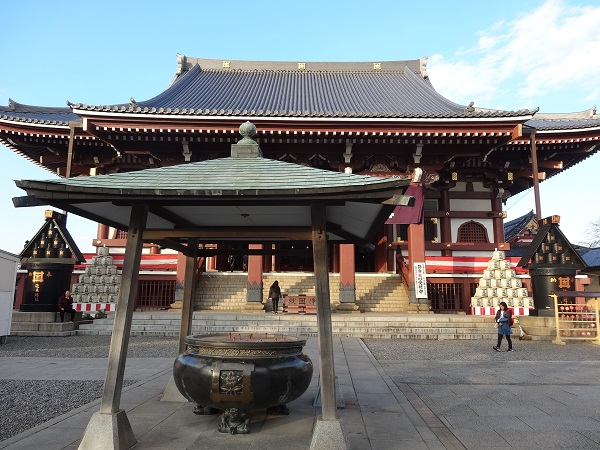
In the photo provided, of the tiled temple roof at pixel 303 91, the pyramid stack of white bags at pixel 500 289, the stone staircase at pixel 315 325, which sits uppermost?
the tiled temple roof at pixel 303 91

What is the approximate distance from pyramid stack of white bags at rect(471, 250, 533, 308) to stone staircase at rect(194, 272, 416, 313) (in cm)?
273

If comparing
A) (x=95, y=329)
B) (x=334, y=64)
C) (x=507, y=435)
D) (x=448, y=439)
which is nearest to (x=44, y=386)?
(x=448, y=439)

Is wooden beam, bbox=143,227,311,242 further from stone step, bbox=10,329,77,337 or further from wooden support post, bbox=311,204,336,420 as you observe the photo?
stone step, bbox=10,329,77,337

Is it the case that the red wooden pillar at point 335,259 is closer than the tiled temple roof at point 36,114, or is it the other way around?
the tiled temple roof at point 36,114

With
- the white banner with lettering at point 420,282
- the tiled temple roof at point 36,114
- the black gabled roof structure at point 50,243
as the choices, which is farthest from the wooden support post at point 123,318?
the tiled temple roof at point 36,114

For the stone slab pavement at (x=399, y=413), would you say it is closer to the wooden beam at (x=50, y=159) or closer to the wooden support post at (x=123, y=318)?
the wooden support post at (x=123, y=318)

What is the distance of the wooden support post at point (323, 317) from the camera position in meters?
4.10

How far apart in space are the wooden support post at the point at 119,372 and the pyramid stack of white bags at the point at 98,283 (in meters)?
12.7

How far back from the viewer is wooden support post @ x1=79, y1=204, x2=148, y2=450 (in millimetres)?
3955

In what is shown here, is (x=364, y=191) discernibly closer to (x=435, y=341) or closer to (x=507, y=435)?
(x=507, y=435)

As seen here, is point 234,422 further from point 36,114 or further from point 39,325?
point 36,114

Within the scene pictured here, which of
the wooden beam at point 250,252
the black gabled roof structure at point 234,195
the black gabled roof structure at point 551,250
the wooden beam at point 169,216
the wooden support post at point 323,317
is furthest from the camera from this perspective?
the black gabled roof structure at point 551,250

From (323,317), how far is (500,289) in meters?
13.4

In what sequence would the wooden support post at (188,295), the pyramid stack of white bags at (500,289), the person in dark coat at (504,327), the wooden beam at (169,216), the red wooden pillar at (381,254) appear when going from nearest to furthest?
the wooden beam at (169,216) < the wooden support post at (188,295) < the person in dark coat at (504,327) < the pyramid stack of white bags at (500,289) < the red wooden pillar at (381,254)
